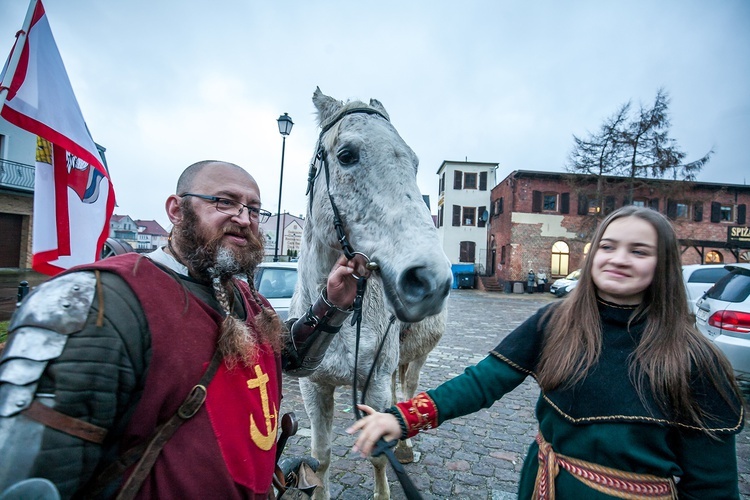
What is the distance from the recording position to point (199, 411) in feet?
3.64

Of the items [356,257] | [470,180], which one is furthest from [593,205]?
[356,257]

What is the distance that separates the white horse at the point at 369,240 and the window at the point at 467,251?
1239 inches

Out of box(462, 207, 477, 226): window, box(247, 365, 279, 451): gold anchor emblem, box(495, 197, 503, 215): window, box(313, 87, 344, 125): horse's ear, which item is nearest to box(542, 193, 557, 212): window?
box(495, 197, 503, 215): window

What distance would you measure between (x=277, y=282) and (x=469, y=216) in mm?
29018

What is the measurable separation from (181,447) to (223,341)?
0.32 m

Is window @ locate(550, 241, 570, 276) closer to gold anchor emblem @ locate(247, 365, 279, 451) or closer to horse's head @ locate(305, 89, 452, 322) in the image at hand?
horse's head @ locate(305, 89, 452, 322)

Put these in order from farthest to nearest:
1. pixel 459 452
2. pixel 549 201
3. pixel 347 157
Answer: pixel 549 201
pixel 459 452
pixel 347 157

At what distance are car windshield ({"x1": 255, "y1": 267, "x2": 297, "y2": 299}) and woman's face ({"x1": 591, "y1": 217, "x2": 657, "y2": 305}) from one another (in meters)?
5.84

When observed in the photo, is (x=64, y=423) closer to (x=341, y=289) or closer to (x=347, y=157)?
(x=341, y=289)

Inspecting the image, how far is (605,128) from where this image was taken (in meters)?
22.2

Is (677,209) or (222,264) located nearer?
(222,264)

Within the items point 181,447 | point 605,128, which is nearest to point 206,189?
point 181,447

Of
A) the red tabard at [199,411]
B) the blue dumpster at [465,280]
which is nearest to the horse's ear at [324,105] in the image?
the red tabard at [199,411]

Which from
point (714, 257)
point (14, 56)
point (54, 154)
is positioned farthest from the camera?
point (714, 257)
